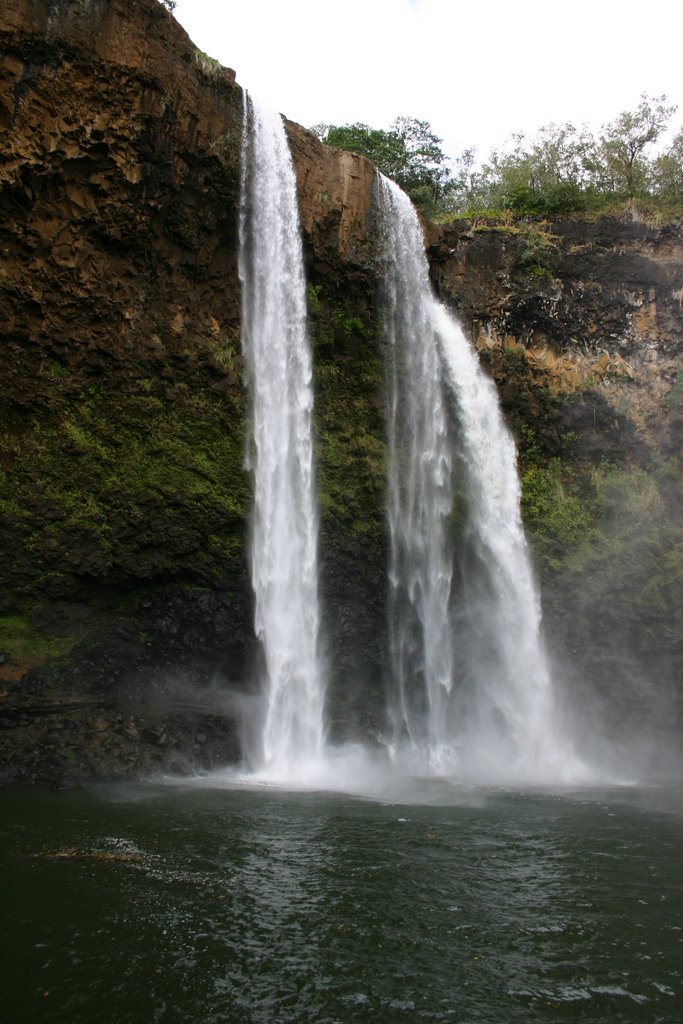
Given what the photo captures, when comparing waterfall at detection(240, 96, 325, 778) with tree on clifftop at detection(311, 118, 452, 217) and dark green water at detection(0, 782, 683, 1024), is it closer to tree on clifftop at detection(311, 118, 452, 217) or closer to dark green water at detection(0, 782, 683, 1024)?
dark green water at detection(0, 782, 683, 1024)

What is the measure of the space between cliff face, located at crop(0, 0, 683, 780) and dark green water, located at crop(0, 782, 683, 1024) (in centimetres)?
359

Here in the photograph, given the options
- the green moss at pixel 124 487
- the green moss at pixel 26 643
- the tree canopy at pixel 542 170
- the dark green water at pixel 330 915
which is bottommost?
the dark green water at pixel 330 915

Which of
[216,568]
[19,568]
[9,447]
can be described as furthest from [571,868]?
[9,447]

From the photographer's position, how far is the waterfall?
15.0 m

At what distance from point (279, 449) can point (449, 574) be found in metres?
4.60

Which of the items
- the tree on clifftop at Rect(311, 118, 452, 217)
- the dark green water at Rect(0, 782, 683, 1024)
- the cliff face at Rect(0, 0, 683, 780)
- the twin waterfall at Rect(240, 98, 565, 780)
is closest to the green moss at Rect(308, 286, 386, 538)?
the cliff face at Rect(0, 0, 683, 780)

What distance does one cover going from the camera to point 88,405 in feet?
48.4

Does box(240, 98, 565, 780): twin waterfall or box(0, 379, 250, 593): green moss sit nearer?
box(0, 379, 250, 593): green moss

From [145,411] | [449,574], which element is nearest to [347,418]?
[449,574]

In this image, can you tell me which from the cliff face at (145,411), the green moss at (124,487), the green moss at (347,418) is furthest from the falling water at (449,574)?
the green moss at (124,487)

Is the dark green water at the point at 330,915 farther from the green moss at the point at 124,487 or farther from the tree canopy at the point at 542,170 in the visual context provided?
the tree canopy at the point at 542,170

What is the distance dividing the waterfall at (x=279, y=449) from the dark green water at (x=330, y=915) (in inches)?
163

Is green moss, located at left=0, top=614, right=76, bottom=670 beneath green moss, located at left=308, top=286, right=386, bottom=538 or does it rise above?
beneath

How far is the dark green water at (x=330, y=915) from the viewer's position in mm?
5207
